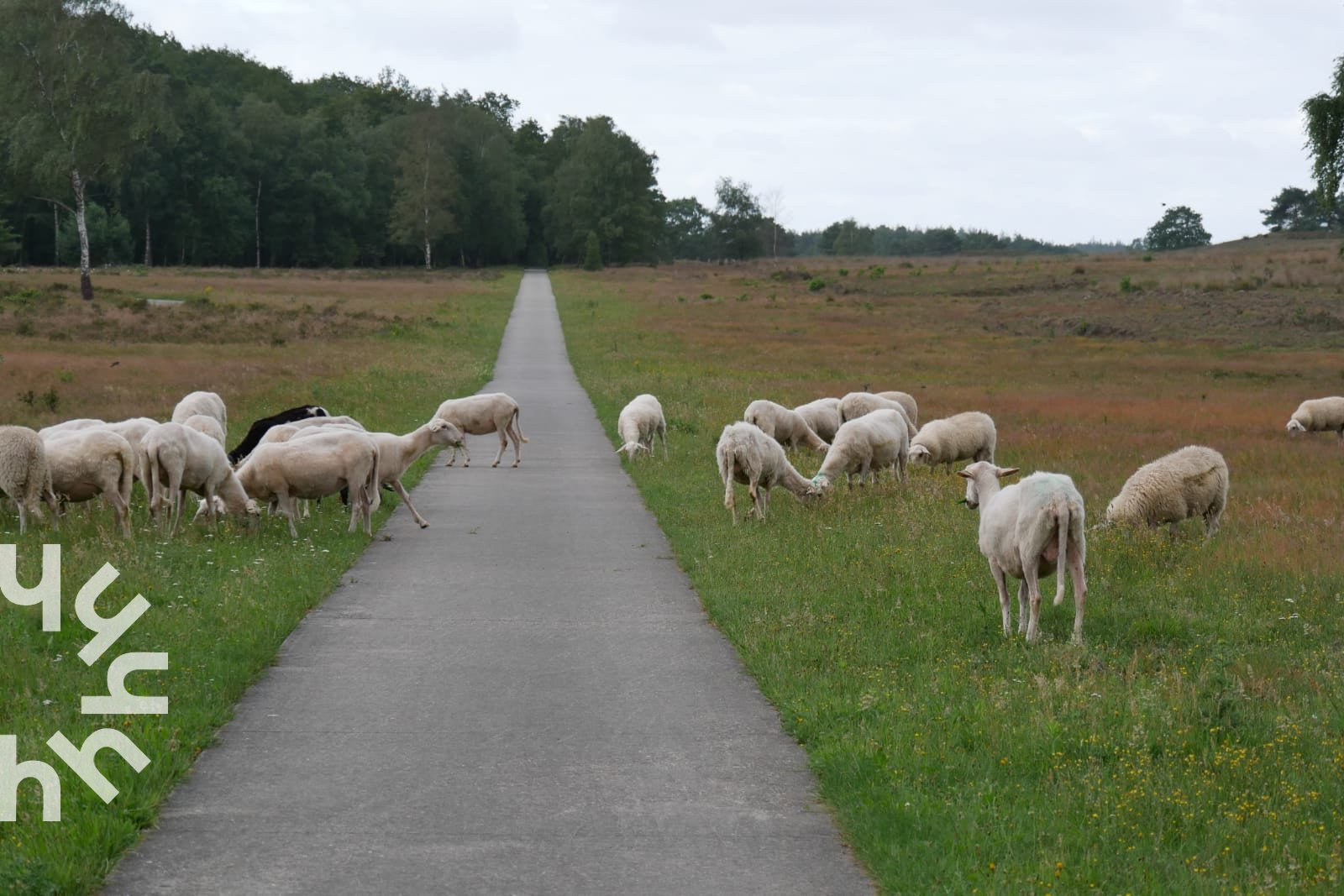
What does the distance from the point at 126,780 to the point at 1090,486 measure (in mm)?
14528

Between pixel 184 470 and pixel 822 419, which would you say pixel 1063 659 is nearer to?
pixel 184 470

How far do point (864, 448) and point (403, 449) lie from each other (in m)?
5.96

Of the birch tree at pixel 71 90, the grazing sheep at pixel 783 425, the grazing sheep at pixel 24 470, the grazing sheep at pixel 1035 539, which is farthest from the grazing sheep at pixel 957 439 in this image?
the birch tree at pixel 71 90

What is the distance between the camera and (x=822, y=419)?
21828 millimetres

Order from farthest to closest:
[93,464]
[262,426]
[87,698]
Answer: [262,426], [93,464], [87,698]

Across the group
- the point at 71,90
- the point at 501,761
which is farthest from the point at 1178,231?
the point at 501,761

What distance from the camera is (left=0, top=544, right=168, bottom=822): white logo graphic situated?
6.54 metres

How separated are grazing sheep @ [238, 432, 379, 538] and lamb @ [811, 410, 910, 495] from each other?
18.6ft

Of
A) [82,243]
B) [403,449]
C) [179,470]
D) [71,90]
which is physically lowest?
[403,449]

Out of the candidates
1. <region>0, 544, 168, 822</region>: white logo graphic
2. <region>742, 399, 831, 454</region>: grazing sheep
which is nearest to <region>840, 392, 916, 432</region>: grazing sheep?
<region>742, 399, 831, 454</region>: grazing sheep

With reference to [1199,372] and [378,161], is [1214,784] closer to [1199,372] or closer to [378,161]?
[1199,372]

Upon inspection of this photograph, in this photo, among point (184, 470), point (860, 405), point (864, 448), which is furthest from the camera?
point (860, 405)

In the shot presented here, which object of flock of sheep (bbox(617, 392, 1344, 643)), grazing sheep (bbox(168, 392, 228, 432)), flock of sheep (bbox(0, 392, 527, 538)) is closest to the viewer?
flock of sheep (bbox(617, 392, 1344, 643))

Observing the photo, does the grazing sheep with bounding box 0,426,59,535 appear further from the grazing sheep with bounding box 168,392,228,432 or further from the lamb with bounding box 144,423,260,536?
the grazing sheep with bounding box 168,392,228,432
